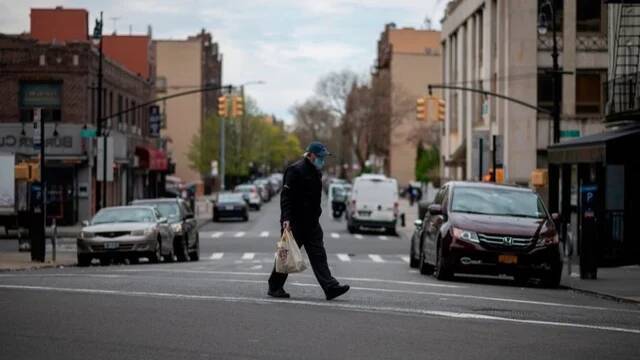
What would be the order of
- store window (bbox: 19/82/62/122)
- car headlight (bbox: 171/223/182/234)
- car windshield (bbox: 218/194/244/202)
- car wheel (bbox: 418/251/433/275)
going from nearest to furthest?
1. car wheel (bbox: 418/251/433/275)
2. car headlight (bbox: 171/223/182/234)
3. store window (bbox: 19/82/62/122)
4. car windshield (bbox: 218/194/244/202)

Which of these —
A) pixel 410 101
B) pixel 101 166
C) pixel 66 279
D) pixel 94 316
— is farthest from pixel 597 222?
pixel 410 101

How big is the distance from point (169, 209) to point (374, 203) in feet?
77.7

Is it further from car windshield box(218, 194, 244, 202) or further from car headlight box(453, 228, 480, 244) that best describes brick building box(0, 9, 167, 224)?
car headlight box(453, 228, 480, 244)

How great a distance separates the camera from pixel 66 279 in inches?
725

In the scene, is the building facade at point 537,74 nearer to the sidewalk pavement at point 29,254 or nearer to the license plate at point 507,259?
the sidewalk pavement at point 29,254

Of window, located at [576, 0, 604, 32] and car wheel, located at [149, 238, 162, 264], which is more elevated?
window, located at [576, 0, 604, 32]

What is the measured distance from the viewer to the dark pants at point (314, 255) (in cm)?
1459

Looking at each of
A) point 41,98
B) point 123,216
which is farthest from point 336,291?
point 41,98

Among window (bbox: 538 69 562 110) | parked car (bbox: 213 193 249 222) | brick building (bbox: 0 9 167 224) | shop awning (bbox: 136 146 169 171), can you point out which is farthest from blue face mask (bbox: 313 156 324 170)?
shop awning (bbox: 136 146 169 171)

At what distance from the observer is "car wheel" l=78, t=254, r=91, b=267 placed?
27.2 meters

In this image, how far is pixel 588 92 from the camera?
5797cm

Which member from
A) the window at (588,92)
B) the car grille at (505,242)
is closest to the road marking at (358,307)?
the car grille at (505,242)

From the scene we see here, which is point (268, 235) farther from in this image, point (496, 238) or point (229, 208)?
point (496, 238)

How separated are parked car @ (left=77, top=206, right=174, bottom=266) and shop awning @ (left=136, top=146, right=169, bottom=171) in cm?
4403
